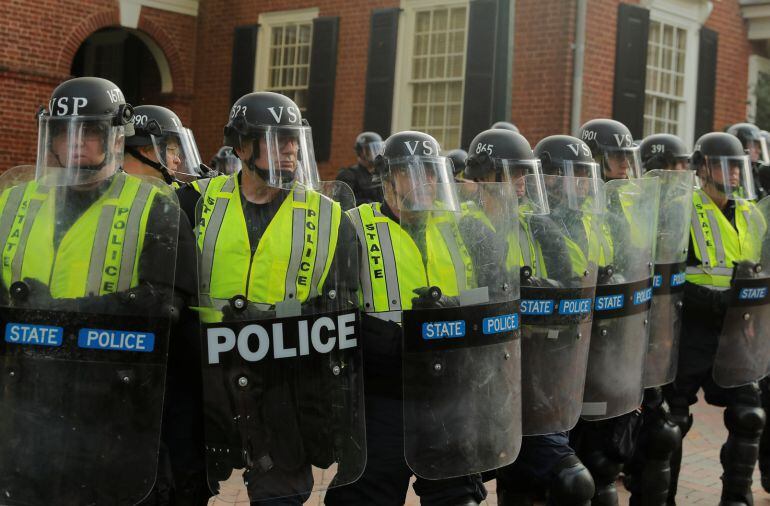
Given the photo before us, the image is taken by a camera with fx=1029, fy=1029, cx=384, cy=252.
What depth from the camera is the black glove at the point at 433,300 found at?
3455 mm

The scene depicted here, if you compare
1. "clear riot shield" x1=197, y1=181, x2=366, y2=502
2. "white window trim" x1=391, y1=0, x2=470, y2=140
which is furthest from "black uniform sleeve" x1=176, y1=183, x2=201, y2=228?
"white window trim" x1=391, y1=0, x2=470, y2=140

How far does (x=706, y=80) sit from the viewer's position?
14008 millimetres

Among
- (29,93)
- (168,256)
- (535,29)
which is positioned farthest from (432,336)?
(29,93)

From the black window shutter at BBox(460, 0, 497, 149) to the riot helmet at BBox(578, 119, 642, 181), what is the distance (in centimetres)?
707

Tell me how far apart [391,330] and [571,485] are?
1.01 metres

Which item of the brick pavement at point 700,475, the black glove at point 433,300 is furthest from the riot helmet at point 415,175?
the brick pavement at point 700,475

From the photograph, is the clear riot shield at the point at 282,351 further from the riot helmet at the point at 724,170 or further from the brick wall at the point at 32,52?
the brick wall at the point at 32,52

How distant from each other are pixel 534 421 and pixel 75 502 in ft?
5.78

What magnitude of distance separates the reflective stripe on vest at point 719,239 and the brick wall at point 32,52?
10329 millimetres

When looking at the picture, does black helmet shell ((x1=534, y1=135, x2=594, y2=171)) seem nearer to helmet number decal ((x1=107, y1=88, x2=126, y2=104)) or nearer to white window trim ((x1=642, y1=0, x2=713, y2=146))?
helmet number decal ((x1=107, y1=88, x2=126, y2=104))

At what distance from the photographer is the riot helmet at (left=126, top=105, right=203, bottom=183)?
443cm

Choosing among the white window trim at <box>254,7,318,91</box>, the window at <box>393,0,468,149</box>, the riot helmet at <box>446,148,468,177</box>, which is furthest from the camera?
the white window trim at <box>254,7,318,91</box>

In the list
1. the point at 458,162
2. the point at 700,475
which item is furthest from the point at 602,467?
the point at 458,162

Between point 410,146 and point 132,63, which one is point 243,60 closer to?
point 132,63
